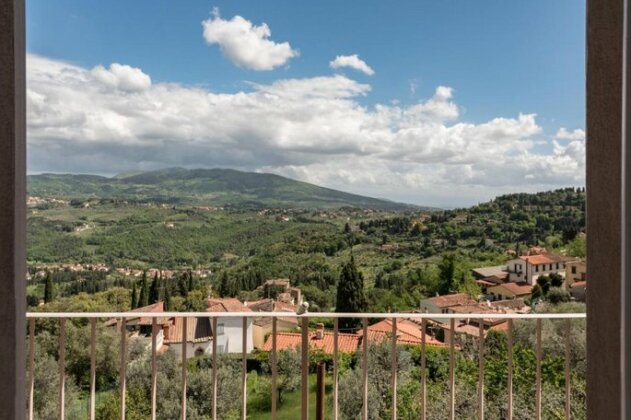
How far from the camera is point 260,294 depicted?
3.30 metres

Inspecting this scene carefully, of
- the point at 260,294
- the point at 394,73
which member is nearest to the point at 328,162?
the point at 394,73

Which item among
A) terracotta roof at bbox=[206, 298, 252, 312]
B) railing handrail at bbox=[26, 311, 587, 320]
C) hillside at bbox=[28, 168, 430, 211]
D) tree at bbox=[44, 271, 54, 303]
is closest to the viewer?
railing handrail at bbox=[26, 311, 587, 320]

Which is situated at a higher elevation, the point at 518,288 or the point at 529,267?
the point at 529,267

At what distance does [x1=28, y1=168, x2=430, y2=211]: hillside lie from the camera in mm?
4082

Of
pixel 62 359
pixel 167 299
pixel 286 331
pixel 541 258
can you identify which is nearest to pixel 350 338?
pixel 286 331

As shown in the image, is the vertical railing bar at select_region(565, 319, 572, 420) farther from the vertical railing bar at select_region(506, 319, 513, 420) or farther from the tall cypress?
the tall cypress

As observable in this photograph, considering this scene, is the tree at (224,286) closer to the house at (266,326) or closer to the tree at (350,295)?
the tree at (350,295)

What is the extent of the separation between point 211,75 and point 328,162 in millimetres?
1882

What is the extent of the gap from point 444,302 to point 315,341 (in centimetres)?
132

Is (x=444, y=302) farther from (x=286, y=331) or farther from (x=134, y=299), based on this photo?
(x=134, y=299)

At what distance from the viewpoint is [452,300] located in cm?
325

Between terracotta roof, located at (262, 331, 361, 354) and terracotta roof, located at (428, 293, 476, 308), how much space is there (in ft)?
3.38

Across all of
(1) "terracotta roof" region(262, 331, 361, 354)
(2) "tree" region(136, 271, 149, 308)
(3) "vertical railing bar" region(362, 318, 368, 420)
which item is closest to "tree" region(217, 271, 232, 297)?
(2) "tree" region(136, 271, 149, 308)

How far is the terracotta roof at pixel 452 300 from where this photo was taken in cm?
316
